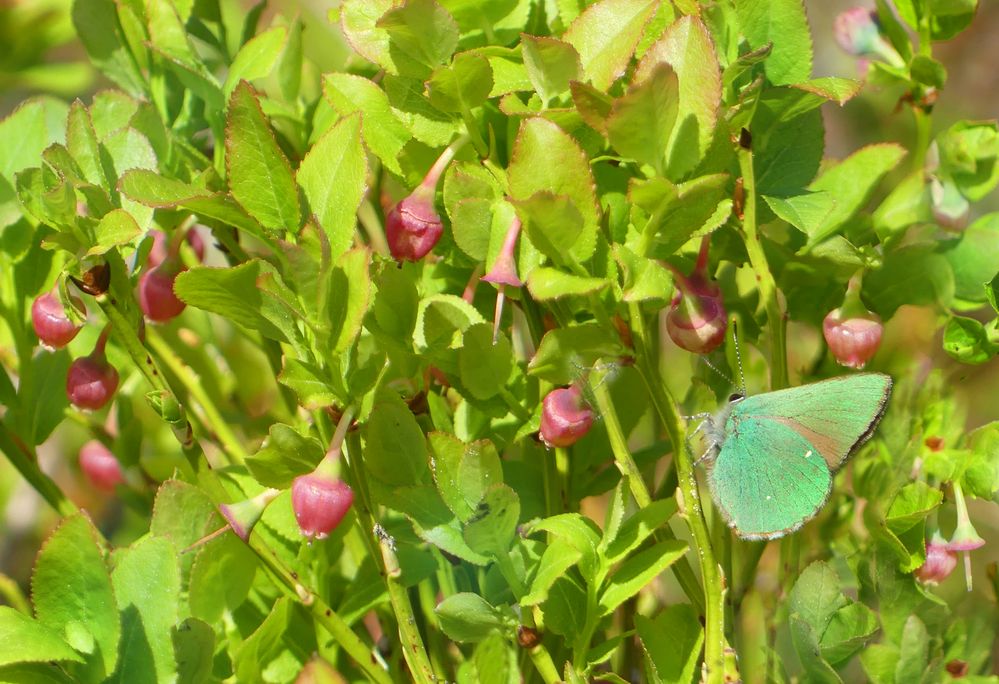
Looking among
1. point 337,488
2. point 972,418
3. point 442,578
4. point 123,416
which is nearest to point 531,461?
point 442,578

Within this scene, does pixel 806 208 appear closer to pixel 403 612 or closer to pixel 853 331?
pixel 853 331

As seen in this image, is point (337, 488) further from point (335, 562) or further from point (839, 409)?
point (839, 409)

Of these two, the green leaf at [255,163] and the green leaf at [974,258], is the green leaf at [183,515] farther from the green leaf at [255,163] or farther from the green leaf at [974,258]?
the green leaf at [974,258]

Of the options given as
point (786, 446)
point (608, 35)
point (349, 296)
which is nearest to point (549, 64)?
point (608, 35)

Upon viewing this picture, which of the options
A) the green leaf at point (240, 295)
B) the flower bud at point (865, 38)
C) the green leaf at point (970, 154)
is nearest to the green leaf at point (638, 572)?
the green leaf at point (240, 295)

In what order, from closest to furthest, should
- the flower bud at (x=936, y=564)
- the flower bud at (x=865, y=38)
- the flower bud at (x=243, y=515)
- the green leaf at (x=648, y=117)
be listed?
the green leaf at (x=648, y=117) < the flower bud at (x=243, y=515) < the flower bud at (x=936, y=564) < the flower bud at (x=865, y=38)

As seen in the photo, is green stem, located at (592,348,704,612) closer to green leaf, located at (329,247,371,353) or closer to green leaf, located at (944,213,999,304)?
green leaf, located at (329,247,371,353)
